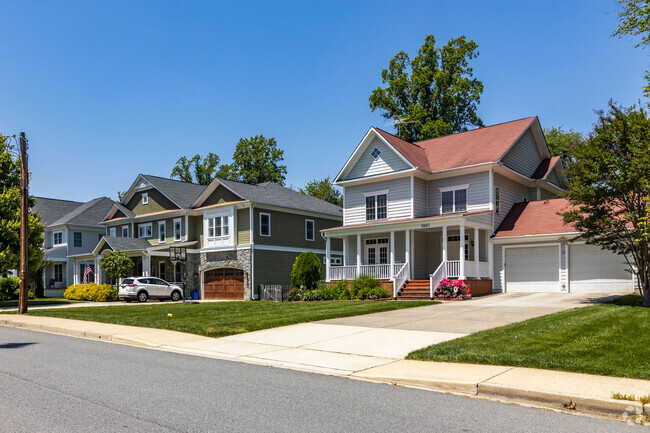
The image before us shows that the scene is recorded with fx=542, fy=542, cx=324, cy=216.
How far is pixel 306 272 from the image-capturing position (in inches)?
1149

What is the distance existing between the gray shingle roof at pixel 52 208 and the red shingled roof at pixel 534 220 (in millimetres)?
41812

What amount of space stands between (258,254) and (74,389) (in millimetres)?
26939

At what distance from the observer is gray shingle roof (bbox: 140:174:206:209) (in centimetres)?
3938

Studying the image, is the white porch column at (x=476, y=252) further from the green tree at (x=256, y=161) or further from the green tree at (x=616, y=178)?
the green tree at (x=256, y=161)

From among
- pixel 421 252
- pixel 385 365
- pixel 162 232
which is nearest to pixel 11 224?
pixel 162 232

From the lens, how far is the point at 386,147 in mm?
30203

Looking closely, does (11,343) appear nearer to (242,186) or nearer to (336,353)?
(336,353)

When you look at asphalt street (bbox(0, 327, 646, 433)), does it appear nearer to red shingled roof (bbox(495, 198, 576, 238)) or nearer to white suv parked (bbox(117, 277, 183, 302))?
red shingled roof (bbox(495, 198, 576, 238))

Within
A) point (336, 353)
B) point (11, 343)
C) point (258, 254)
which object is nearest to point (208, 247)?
point (258, 254)

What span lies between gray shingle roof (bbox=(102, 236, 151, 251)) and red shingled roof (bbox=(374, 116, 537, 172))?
20563 millimetres

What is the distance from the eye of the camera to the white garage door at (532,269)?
25609mm

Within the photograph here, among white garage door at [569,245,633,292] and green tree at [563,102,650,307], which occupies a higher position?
green tree at [563,102,650,307]

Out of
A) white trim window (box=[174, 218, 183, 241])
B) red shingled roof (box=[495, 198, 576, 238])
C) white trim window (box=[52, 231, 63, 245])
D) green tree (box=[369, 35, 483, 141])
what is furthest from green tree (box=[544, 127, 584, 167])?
white trim window (box=[52, 231, 63, 245])

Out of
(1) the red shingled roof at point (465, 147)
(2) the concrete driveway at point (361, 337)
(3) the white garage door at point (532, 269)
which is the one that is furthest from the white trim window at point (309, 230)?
(2) the concrete driveway at point (361, 337)
